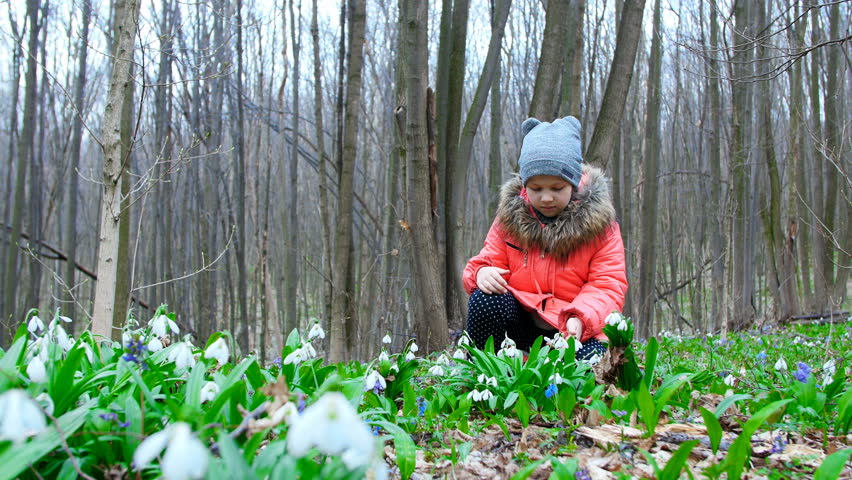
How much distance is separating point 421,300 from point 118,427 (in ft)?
9.35

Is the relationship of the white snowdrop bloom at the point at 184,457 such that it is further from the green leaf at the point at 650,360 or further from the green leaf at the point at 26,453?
the green leaf at the point at 650,360

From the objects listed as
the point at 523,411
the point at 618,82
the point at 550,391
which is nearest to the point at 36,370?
the point at 523,411

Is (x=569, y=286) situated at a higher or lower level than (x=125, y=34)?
lower

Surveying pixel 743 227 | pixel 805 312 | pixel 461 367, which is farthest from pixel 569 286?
pixel 805 312

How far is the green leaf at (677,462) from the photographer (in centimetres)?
123

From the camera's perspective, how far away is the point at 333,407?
68 centimetres

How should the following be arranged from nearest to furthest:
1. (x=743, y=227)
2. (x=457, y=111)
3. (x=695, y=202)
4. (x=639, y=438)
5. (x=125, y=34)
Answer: (x=639, y=438), (x=125, y=34), (x=457, y=111), (x=743, y=227), (x=695, y=202)

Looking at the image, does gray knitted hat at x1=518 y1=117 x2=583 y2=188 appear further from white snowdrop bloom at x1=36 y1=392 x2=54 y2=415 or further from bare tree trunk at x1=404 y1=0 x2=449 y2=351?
white snowdrop bloom at x1=36 y1=392 x2=54 y2=415

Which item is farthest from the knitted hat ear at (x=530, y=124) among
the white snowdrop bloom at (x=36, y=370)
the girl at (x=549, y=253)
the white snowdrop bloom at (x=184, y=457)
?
the white snowdrop bloom at (x=184, y=457)

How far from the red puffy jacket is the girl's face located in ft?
0.17

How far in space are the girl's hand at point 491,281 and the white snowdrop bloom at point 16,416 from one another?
91.5 inches

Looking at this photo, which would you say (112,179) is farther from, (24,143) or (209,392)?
(24,143)

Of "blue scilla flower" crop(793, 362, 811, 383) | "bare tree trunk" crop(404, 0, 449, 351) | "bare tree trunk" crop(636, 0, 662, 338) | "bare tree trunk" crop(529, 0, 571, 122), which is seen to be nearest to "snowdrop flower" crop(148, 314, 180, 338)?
"blue scilla flower" crop(793, 362, 811, 383)

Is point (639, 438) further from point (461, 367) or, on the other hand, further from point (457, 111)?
Answer: point (457, 111)
